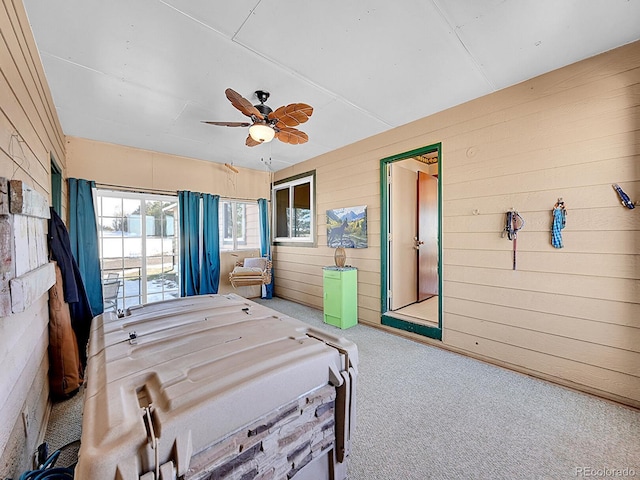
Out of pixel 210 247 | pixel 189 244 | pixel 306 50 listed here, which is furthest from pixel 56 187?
pixel 306 50

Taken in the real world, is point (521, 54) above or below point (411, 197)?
above

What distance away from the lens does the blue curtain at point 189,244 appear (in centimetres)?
445

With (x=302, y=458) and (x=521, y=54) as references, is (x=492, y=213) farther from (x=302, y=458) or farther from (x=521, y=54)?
(x=302, y=458)

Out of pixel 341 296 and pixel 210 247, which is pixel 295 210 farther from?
pixel 341 296

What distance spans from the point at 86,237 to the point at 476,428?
4.80 meters

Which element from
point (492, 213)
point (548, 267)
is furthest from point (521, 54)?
point (548, 267)

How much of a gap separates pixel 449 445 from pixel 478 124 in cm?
282

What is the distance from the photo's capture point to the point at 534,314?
2432 millimetres

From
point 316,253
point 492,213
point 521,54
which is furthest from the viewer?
point 316,253

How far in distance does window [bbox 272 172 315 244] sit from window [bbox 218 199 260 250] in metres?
0.44

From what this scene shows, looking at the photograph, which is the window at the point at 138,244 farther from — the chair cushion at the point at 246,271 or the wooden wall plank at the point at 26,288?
the wooden wall plank at the point at 26,288

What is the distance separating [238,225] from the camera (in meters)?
5.39

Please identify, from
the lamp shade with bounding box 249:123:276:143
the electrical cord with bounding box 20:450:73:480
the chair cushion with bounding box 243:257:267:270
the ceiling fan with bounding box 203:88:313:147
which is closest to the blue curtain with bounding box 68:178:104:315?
the chair cushion with bounding box 243:257:267:270

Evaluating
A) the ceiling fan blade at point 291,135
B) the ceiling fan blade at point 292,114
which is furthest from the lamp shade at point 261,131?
the ceiling fan blade at point 291,135
